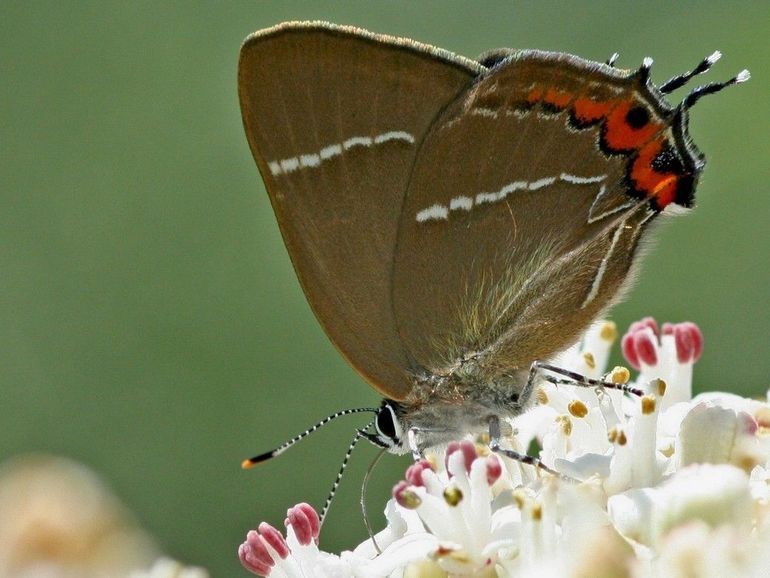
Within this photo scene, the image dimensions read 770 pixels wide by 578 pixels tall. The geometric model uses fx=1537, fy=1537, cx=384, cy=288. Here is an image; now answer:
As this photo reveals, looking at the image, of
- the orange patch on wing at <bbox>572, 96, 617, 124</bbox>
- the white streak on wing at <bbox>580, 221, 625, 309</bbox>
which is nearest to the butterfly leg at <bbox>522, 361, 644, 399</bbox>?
the white streak on wing at <bbox>580, 221, 625, 309</bbox>

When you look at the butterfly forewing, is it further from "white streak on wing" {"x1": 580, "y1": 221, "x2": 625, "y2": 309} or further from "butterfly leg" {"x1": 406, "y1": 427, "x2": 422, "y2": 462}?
"butterfly leg" {"x1": 406, "y1": 427, "x2": 422, "y2": 462}

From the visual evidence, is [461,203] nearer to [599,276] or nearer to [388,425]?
[599,276]

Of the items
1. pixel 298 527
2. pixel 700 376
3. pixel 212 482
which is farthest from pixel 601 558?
pixel 212 482

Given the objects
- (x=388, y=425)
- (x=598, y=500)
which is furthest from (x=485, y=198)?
(x=598, y=500)

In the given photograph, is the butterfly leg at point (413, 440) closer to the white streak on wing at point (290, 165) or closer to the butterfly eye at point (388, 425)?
the butterfly eye at point (388, 425)

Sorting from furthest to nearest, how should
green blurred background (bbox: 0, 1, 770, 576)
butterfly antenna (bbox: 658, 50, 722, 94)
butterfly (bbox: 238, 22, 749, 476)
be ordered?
green blurred background (bbox: 0, 1, 770, 576) < butterfly (bbox: 238, 22, 749, 476) < butterfly antenna (bbox: 658, 50, 722, 94)

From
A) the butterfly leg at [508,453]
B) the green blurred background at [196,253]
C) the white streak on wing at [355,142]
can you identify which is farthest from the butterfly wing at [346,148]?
the green blurred background at [196,253]

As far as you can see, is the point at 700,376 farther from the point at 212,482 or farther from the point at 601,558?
the point at 601,558

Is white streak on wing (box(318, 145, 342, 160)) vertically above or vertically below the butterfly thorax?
above
